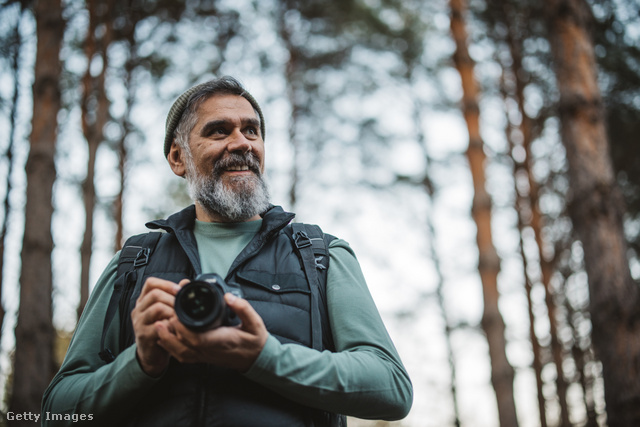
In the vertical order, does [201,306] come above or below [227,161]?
below

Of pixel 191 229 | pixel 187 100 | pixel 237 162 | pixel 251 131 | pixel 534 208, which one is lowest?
pixel 191 229

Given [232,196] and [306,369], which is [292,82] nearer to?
[232,196]

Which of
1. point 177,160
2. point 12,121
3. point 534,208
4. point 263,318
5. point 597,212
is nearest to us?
point 263,318

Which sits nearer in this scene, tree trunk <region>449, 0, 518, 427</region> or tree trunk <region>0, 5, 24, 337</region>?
tree trunk <region>449, 0, 518, 427</region>

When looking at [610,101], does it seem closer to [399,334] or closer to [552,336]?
[552,336]

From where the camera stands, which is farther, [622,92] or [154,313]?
[622,92]

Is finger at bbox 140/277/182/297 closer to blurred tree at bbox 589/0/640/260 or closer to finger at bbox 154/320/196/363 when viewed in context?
finger at bbox 154/320/196/363

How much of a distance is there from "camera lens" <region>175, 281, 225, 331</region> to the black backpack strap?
51 centimetres

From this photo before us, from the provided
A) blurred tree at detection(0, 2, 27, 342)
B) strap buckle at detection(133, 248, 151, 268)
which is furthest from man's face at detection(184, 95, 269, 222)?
blurred tree at detection(0, 2, 27, 342)

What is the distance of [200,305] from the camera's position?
146cm

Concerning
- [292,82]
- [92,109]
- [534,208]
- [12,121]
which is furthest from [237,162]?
[534,208]

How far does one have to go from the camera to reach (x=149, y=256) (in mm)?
2002

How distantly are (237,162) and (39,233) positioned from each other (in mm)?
3884

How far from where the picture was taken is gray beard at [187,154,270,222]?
2.19 metres
